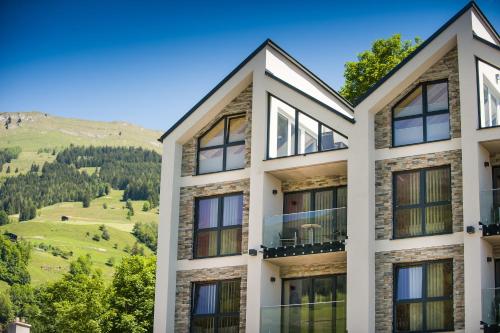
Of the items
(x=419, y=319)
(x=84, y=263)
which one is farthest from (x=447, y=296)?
(x=84, y=263)

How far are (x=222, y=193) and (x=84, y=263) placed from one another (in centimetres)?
12717

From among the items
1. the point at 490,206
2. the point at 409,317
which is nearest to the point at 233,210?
the point at 409,317

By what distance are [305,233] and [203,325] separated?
4.49 m

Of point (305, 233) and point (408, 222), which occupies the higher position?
point (408, 222)

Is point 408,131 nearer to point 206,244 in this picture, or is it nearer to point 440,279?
point 440,279

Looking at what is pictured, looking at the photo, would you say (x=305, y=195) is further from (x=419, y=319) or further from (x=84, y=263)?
(x=84, y=263)

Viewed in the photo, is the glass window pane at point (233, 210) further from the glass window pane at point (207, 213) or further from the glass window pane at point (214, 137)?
the glass window pane at point (214, 137)

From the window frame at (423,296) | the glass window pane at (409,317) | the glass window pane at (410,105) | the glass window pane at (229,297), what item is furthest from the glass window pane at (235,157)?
the glass window pane at (409,317)

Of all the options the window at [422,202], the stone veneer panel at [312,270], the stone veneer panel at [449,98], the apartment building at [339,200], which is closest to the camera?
the apartment building at [339,200]

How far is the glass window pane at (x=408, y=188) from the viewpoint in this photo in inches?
1195

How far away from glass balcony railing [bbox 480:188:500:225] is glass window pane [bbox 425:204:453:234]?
3.76 ft

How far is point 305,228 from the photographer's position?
1249 inches

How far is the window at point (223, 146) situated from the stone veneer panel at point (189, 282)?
347cm

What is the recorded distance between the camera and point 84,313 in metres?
64.8
